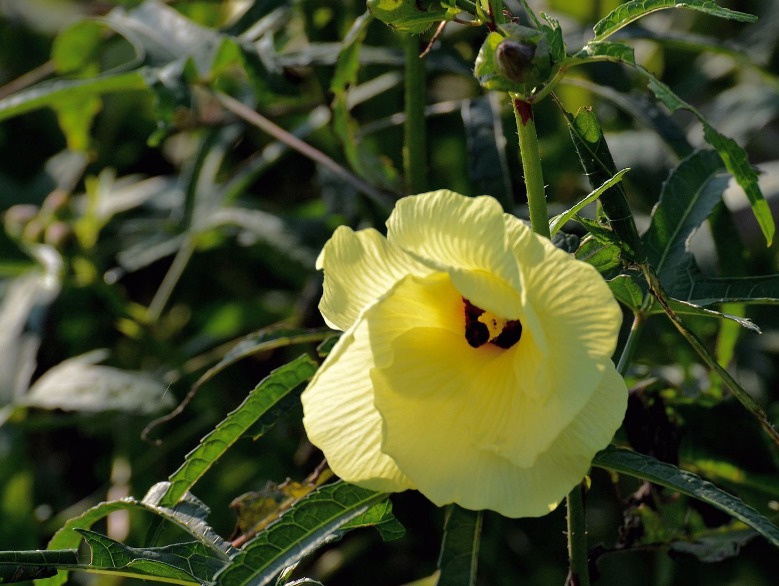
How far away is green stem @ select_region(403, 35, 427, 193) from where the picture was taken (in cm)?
98

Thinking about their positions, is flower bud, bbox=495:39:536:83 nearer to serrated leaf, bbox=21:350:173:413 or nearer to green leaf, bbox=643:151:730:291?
green leaf, bbox=643:151:730:291

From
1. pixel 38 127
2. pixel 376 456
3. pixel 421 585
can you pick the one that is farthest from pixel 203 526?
pixel 38 127

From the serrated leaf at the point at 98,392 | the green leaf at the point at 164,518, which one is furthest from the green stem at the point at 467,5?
the serrated leaf at the point at 98,392

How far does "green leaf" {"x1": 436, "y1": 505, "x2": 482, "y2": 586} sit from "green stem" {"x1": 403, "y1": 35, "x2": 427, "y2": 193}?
459 millimetres

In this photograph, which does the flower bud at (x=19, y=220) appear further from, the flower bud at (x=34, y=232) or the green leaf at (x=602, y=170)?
the green leaf at (x=602, y=170)

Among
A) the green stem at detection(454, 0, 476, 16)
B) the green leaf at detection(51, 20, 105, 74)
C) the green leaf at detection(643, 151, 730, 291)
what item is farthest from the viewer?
the green leaf at detection(51, 20, 105, 74)

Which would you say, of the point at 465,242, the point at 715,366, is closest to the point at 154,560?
the point at 465,242

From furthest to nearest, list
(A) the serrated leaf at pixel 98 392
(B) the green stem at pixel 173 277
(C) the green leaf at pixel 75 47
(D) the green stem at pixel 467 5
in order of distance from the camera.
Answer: (B) the green stem at pixel 173 277 → (C) the green leaf at pixel 75 47 → (A) the serrated leaf at pixel 98 392 → (D) the green stem at pixel 467 5

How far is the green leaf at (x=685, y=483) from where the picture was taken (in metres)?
0.58

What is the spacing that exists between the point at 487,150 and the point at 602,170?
17.3 inches

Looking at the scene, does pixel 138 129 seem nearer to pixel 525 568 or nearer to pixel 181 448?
pixel 181 448

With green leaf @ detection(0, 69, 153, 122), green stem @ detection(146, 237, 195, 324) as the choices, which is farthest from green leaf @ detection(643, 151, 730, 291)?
green stem @ detection(146, 237, 195, 324)

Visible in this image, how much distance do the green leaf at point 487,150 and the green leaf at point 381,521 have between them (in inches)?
17.0

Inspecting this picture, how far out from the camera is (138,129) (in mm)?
2012
